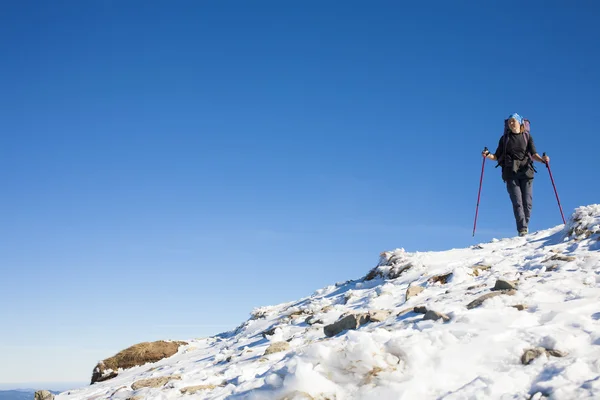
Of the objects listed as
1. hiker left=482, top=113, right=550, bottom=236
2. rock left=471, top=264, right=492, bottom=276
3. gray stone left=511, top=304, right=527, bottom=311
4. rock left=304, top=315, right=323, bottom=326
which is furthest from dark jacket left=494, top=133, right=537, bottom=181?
gray stone left=511, top=304, right=527, bottom=311

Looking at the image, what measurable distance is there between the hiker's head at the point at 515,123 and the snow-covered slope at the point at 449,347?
175 inches

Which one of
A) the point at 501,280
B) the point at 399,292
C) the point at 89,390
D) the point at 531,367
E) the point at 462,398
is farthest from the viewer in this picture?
the point at 89,390

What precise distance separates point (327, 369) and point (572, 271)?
497 centimetres

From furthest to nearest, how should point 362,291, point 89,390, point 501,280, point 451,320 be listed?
point 362,291
point 89,390
point 501,280
point 451,320

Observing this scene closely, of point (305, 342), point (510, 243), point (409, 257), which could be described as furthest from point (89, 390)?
point (510, 243)

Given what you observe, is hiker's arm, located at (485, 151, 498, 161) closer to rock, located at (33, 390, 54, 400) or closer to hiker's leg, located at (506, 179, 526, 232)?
hiker's leg, located at (506, 179, 526, 232)

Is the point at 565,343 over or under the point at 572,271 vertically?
under

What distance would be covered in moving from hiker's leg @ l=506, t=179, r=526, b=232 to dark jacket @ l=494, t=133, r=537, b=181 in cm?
22

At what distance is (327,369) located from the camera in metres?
4.82

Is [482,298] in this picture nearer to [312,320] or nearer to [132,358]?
[312,320]

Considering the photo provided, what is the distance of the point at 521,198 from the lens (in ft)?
45.9

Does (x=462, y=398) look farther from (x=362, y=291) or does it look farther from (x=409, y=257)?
(x=409, y=257)

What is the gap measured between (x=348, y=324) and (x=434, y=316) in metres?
1.81

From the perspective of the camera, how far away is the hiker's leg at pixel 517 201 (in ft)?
45.2
